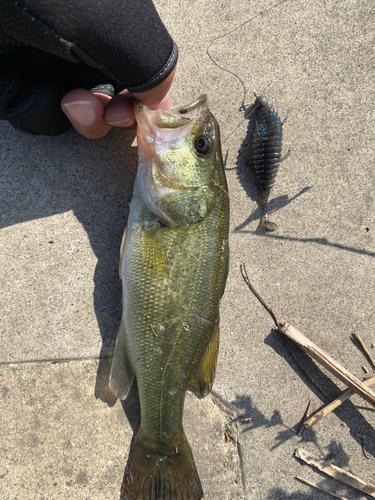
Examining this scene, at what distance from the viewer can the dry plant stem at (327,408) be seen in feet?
8.63

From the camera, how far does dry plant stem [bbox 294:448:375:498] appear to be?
261 centimetres

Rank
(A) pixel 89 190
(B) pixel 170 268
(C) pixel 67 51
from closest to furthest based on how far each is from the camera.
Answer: (C) pixel 67 51, (B) pixel 170 268, (A) pixel 89 190

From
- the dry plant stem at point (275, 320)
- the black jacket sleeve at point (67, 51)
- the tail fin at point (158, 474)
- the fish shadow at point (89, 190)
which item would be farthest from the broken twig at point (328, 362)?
the black jacket sleeve at point (67, 51)

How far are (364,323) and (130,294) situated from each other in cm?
216

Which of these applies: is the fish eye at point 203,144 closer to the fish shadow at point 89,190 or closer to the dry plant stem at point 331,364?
the fish shadow at point 89,190

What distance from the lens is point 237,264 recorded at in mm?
2748

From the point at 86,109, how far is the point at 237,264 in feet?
5.47

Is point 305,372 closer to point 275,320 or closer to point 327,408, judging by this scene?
point 327,408

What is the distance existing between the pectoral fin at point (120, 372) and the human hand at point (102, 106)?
57.0 inches

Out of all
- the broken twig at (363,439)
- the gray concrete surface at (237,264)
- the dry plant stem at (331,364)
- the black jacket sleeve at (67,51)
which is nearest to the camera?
the black jacket sleeve at (67,51)

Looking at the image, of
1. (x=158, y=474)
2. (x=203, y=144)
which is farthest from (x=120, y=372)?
(x=203, y=144)

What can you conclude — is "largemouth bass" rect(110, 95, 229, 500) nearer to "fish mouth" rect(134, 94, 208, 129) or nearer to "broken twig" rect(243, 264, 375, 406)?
"fish mouth" rect(134, 94, 208, 129)

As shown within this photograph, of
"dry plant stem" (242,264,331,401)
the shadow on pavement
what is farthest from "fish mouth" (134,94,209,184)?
the shadow on pavement

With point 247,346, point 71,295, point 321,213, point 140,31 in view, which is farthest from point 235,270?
point 140,31
